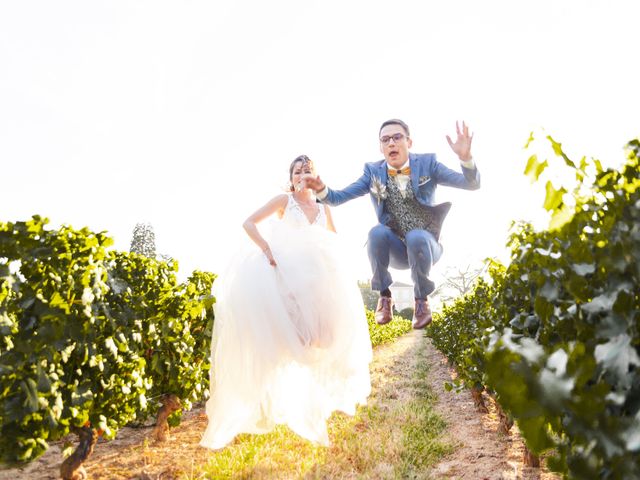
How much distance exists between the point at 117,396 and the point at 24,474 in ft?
3.98

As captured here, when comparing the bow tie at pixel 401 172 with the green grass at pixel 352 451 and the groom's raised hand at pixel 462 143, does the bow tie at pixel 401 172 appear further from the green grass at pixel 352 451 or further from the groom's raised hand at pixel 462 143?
the green grass at pixel 352 451

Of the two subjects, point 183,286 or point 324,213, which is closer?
point 324,213

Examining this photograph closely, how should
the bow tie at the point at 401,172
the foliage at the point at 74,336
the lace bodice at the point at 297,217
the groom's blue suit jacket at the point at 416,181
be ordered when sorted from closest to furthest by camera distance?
1. the foliage at the point at 74,336
2. the groom's blue suit jacket at the point at 416,181
3. the bow tie at the point at 401,172
4. the lace bodice at the point at 297,217

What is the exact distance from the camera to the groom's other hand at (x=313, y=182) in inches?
171

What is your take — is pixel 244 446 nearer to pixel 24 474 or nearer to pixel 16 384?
pixel 24 474

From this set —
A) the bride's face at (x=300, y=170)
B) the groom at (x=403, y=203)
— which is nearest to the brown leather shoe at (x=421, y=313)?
the groom at (x=403, y=203)

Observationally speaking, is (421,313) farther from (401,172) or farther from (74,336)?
(74,336)

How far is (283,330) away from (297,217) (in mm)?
1200

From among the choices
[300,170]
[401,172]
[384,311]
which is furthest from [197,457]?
[401,172]

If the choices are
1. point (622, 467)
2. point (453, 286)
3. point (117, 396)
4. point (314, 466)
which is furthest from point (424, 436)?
point (453, 286)

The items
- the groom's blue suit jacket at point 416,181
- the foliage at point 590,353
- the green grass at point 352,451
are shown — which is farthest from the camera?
the groom's blue suit jacket at point 416,181

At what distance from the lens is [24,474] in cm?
450

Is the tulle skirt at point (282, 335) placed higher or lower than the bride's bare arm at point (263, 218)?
lower

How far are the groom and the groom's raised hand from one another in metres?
0.11
